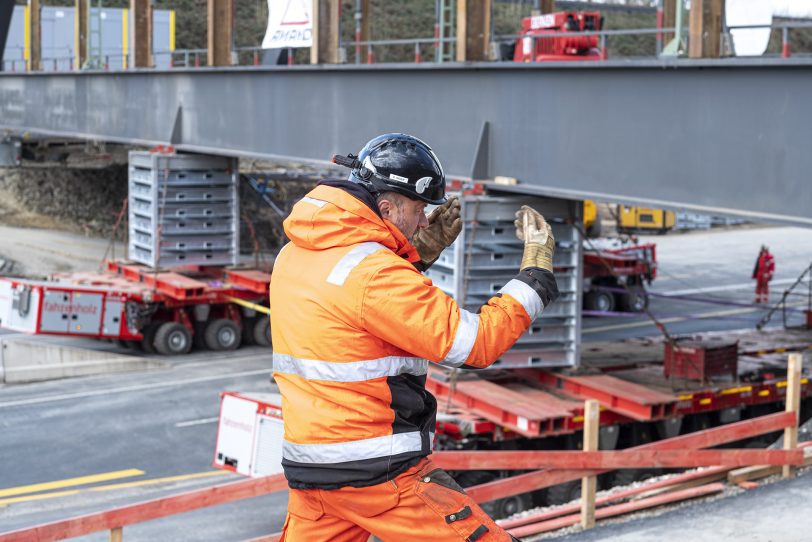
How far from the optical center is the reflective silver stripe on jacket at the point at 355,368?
382cm

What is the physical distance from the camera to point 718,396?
46.3 feet

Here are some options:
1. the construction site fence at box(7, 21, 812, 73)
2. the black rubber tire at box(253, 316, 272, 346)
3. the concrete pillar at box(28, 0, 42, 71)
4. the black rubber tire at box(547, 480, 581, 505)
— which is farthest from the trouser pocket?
the concrete pillar at box(28, 0, 42, 71)

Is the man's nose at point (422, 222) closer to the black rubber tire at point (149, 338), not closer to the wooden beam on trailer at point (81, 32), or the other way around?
the black rubber tire at point (149, 338)

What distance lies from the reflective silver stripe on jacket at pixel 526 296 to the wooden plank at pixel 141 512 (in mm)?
3142

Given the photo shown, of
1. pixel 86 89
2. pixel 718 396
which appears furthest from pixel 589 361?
pixel 86 89

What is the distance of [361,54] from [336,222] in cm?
2578

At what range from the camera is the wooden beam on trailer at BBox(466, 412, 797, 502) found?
25.3 ft

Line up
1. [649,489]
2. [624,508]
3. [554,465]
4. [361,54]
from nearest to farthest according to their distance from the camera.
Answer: [554,465], [624,508], [649,489], [361,54]

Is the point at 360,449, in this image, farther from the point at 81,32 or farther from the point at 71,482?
the point at 81,32

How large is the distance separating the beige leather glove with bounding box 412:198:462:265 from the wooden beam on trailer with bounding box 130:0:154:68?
1915 cm

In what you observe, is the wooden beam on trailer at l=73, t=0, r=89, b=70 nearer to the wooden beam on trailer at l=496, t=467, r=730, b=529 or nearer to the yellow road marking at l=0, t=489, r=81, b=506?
the yellow road marking at l=0, t=489, r=81, b=506

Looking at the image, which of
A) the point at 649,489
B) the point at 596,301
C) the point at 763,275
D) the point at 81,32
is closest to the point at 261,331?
the point at 596,301

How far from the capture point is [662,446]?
876 cm

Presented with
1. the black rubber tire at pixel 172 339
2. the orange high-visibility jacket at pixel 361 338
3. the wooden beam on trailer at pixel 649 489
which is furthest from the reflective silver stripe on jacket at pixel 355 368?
the black rubber tire at pixel 172 339
